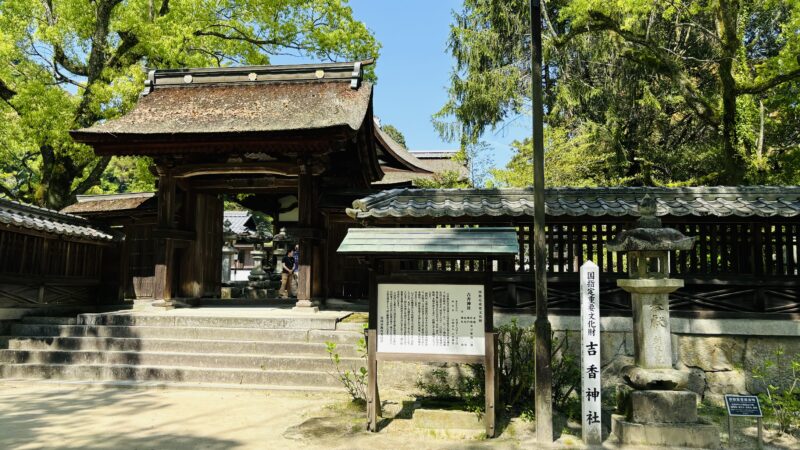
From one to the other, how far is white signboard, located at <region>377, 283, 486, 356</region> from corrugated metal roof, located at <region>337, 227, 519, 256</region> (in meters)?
0.47

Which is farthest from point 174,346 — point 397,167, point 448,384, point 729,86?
point 729,86

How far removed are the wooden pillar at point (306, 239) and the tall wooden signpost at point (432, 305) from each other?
15.1ft

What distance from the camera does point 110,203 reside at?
14.2m

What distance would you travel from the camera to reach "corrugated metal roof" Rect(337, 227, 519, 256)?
5.88 meters

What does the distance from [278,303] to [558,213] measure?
7.99 m

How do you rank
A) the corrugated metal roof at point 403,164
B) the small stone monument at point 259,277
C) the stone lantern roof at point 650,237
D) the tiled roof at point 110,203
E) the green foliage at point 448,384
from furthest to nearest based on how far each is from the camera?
the corrugated metal roof at point 403,164 < the small stone monument at point 259,277 < the tiled roof at point 110,203 < the green foliage at point 448,384 < the stone lantern roof at point 650,237

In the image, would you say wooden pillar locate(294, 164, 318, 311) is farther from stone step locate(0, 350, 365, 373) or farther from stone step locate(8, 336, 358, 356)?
stone step locate(0, 350, 365, 373)

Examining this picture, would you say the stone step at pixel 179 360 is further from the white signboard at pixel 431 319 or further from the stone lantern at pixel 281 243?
the stone lantern at pixel 281 243

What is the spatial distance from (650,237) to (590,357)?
59.5 inches

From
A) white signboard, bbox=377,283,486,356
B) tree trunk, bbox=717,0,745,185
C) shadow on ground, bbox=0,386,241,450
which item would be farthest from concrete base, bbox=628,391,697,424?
tree trunk, bbox=717,0,745,185

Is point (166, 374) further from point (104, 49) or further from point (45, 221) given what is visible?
point (104, 49)

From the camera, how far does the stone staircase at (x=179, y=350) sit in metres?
8.20

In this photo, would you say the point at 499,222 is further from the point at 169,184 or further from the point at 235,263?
the point at 235,263

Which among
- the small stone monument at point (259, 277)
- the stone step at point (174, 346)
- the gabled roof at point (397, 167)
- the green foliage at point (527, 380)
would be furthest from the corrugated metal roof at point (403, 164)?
the green foliage at point (527, 380)
